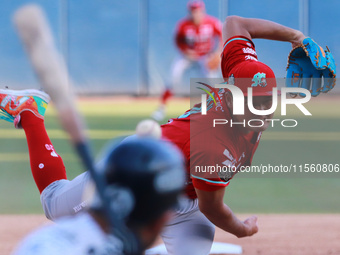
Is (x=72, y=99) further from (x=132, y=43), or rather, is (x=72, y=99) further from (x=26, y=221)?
(x=132, y=43)

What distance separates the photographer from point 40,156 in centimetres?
303

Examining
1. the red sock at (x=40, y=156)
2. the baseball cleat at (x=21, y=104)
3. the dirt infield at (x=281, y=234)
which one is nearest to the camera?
the red sock at (x=40, y=156)

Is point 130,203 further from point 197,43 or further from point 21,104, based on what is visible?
point 197,43

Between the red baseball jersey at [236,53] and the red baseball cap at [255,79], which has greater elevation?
the red baseball jersey at [236,53]

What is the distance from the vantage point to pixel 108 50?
14719mm

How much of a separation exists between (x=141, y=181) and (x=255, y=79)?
1.41 m

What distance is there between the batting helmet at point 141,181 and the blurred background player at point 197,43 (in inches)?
492

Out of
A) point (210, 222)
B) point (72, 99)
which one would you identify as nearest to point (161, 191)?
point (72, 99)

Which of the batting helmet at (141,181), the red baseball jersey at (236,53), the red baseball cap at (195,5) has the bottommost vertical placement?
the batting helmet at (141,181)

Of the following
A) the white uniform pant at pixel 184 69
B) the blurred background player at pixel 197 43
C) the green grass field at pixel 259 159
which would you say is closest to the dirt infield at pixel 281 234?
the green grass field at pixel 259 159

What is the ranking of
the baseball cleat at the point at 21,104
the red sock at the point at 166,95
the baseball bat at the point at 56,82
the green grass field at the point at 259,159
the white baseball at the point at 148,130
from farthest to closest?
the red sock at the point at 166,95 → the green grass field at the point at 259,159 → the baseball cleat at the point at 21,104 → the white baseball at the point at 148,130 → the baseball bat at the point at 56,82

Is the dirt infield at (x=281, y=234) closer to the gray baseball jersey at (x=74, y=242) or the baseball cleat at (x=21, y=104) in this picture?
the baseball cleat at (x=21, y=104)

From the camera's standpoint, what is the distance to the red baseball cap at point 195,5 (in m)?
13.9

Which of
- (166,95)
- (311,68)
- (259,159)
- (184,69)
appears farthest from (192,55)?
(311,68)
